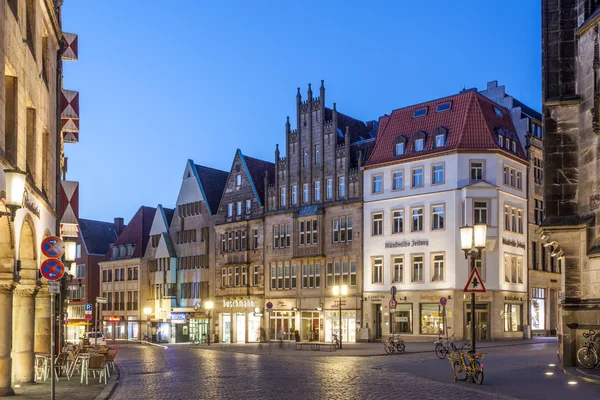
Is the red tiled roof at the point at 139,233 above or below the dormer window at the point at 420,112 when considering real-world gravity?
below

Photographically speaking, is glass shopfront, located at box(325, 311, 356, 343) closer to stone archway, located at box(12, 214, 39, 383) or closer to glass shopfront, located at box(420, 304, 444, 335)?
glass shopfront, located at box(420, 304, 444, 335)

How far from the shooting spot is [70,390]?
65.1 feet

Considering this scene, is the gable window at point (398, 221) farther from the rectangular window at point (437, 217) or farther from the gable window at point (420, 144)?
the gable window at point (420, 144)

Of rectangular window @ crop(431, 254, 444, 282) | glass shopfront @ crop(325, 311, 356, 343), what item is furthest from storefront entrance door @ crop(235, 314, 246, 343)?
rectangular window @ crop(431, 254, 444, 282)

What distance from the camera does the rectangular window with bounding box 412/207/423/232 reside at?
2147 inches

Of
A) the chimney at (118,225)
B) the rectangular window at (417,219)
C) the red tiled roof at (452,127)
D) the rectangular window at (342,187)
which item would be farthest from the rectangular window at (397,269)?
the chimney at (118,225)

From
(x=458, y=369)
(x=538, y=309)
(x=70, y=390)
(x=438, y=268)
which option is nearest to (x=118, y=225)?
(x=438, y=268)

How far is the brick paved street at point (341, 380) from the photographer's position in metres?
18.8

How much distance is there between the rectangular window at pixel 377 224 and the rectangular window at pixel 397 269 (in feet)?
7.51

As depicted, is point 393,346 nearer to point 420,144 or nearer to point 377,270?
point 377,270

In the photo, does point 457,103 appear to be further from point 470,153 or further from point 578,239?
point 578,239

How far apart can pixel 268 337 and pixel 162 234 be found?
1953 cm

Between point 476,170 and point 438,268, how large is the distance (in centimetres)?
727

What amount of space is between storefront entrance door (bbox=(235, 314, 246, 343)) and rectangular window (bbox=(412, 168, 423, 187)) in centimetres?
2102
